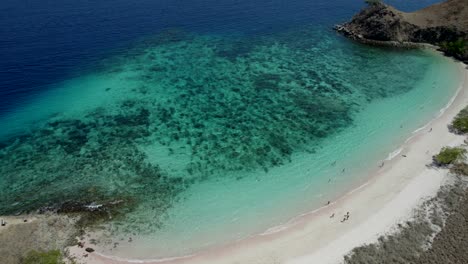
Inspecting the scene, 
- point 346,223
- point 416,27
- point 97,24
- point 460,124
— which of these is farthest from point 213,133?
point 416,27

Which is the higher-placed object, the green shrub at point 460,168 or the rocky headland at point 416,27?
the rocky headland at point 416,27

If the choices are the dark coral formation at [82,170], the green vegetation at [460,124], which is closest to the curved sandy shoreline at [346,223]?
the green vegetation at [460,124]

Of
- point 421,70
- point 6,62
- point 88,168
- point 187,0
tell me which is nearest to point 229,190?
point 88,168

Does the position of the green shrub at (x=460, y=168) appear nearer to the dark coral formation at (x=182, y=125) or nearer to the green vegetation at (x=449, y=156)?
the green vegetation at (x=449, y=156)

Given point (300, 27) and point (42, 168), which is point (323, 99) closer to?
point (300, 27)

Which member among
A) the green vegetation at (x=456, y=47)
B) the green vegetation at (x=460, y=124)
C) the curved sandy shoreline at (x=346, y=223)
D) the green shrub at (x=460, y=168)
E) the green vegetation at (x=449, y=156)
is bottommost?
the curved sandy shoreline at (x=346, y=223)
